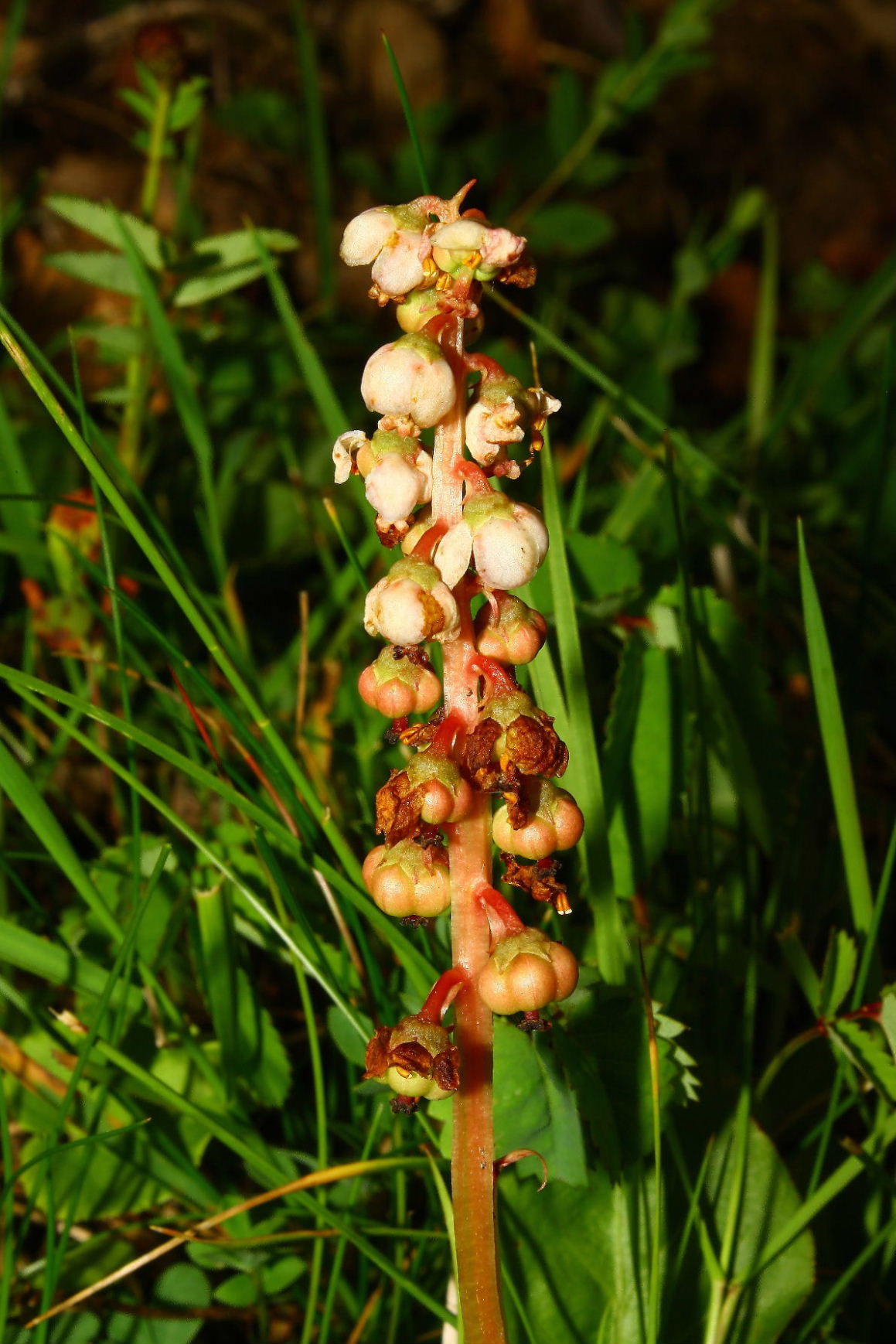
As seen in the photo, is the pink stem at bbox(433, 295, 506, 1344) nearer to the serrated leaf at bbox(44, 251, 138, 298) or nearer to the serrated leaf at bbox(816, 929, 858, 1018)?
the serrated leaf at bbox(816, 929, 858, 1018)

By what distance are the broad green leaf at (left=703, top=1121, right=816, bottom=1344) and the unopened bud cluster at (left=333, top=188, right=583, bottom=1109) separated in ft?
1.48

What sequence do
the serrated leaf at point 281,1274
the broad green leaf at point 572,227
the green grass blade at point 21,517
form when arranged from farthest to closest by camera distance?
1. the broad green leaf at point 572,227
2. the green grass blade at point 21,517
3. the serrated leaf at point 281,1274

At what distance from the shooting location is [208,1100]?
1.35 m

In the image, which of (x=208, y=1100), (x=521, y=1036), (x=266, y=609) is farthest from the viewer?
(x=266, y=609)

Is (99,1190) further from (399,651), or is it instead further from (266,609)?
(266,609)

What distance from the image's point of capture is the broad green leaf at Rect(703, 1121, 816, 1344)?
46.3 inches

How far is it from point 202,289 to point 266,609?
0.62m

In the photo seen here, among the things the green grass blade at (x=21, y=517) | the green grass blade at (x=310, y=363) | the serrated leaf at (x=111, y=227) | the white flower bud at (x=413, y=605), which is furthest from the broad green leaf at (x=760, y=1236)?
the serrated leaf at (x=111, y=227)

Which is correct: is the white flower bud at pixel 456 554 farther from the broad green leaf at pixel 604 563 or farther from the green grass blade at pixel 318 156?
the green grass blade at pixel 318 156

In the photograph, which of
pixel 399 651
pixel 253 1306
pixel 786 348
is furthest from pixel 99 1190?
pixel 786 348

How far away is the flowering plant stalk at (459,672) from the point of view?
81 cm

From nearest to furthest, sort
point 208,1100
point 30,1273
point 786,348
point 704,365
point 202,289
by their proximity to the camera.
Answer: point 30,1273 → point 208,1100 → point 202,289 → point 786,348 → point 704,365

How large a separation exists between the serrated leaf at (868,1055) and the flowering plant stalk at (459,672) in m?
0.42

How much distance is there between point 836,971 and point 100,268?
59.3 inches
